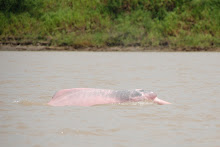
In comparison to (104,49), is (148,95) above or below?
above

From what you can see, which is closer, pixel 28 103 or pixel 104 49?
pixel 28 103

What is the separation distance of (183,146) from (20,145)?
63.5 inches

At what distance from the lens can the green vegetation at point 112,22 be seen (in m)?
28.7

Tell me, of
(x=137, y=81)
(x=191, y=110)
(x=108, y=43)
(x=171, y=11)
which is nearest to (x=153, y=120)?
(x=191, y=110)

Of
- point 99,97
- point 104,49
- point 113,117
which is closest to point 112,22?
point 104,49

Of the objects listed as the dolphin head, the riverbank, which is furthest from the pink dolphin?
the riverbank

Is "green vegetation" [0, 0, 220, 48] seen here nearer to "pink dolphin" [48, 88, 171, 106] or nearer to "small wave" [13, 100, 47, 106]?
"small wave" [13, 100, 47, 106]

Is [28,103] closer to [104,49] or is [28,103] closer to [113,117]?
[113,117]

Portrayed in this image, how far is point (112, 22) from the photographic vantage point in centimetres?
3044

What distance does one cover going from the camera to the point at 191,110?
26.5ft

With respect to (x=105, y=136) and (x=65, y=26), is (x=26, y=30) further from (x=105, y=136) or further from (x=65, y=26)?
(x=105, y=136)

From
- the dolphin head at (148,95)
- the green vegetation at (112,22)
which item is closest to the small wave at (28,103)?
the dolphin head at (148,95)

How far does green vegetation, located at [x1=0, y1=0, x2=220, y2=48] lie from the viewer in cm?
2872

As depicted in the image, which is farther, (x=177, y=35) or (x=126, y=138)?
(x=177, y=35)
